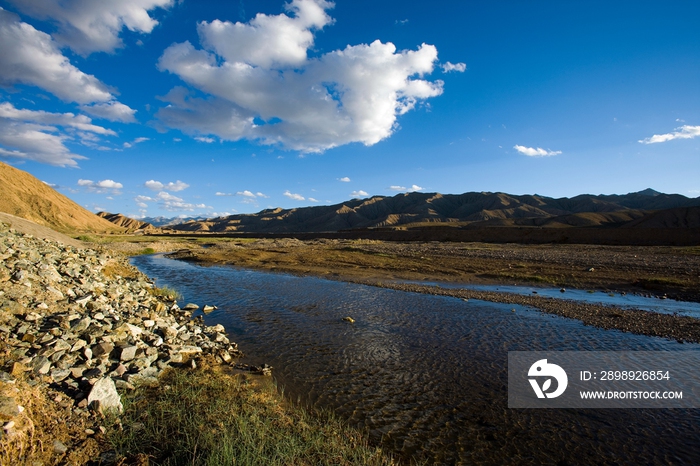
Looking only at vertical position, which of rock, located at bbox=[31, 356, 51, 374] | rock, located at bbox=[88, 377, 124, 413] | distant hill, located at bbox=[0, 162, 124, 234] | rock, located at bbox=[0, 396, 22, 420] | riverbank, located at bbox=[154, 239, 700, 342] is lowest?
riverbank, located at bbox=[154, 239, 700, 342]

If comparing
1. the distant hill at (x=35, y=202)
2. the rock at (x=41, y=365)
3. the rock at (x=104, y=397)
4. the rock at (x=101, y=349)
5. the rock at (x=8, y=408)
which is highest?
the distant hill at (x=35, y=202)

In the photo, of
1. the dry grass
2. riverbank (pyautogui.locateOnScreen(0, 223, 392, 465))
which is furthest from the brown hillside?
the dry grass

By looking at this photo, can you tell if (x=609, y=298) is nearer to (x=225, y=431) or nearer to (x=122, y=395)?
(x=225, y=431)

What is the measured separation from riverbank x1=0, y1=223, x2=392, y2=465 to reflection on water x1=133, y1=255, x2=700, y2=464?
4.10 feet

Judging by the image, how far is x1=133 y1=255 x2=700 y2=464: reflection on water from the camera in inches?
262

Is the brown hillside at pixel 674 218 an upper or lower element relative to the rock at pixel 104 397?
upper

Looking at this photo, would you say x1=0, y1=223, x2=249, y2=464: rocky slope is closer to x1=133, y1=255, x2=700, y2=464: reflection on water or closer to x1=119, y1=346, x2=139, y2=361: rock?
x1=119, y1=346, x2=139, y2=361: rock

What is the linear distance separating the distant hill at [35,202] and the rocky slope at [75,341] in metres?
99.1

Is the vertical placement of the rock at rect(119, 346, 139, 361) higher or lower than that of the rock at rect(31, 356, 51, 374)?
lower

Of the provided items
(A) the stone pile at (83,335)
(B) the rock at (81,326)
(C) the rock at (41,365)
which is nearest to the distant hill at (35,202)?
(A) the stone pile at (83,335)

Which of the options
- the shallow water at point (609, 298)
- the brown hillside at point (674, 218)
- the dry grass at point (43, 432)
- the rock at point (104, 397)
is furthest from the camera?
the brown hillside at point (674, 218)

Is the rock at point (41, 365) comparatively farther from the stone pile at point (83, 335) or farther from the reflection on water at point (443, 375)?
the reflection on water at point (443, 375)

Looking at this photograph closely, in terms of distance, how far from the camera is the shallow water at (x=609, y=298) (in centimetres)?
1695

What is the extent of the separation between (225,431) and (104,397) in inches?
106
